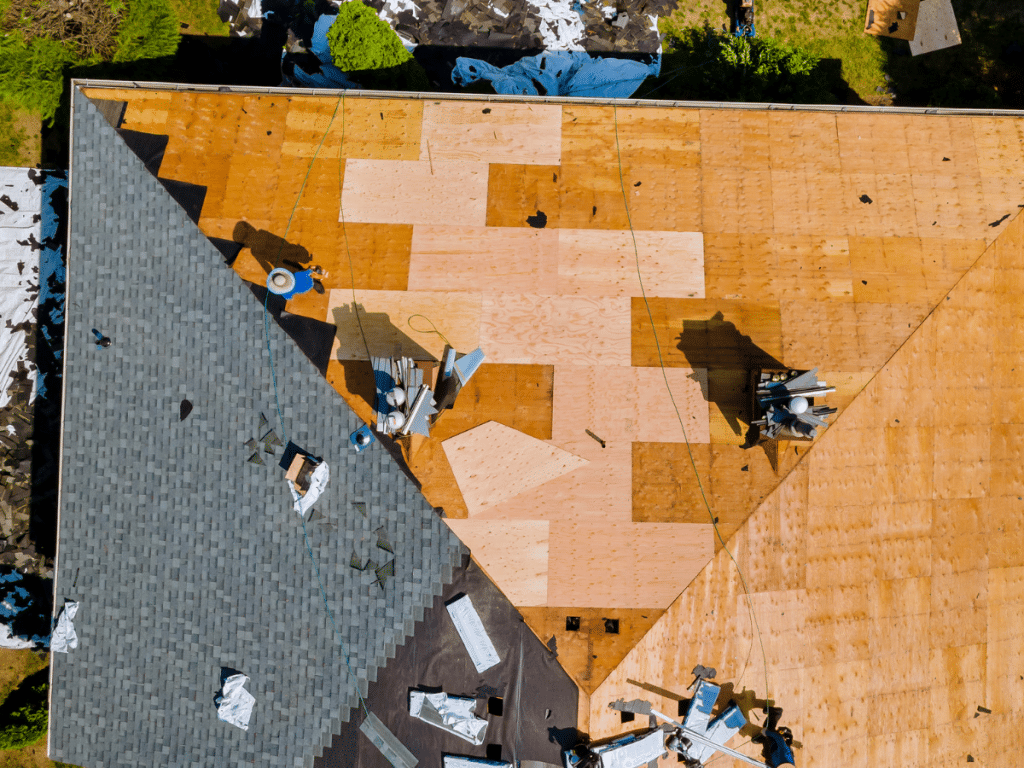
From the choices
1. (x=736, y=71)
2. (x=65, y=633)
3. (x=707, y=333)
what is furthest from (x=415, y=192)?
(x=65, y=633)

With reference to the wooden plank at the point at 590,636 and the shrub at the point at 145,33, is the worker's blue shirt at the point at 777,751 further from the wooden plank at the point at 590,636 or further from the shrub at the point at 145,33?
the shrub at the point at 145,33

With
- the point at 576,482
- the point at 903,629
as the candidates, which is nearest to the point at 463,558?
the point at 576,482

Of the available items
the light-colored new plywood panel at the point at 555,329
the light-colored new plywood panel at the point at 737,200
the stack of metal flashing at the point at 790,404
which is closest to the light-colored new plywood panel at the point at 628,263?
the light-colored new plywood panel at the point at 555,329

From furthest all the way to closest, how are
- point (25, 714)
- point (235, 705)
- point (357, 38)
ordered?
1. point (25, 714)
2. point (357, 38)
3. point (235, 705)

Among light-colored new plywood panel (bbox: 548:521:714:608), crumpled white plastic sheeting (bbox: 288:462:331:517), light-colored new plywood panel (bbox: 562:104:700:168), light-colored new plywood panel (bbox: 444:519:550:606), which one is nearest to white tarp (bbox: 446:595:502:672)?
light-colored new plywood panel (bbox: 444:519:550:606)

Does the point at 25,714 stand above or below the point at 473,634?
below

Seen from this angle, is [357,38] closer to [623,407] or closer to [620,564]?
[623,407]
